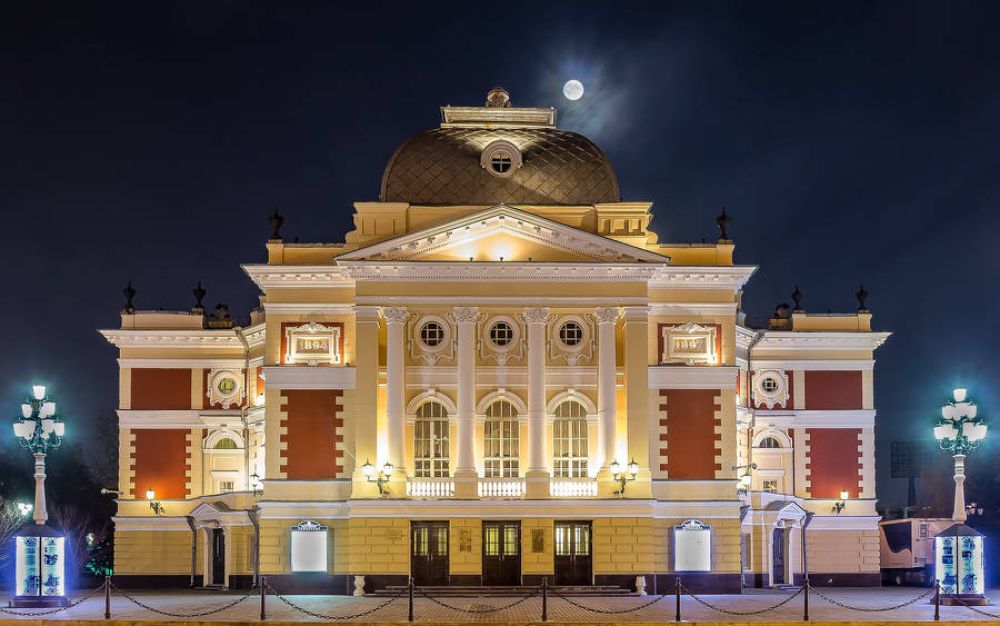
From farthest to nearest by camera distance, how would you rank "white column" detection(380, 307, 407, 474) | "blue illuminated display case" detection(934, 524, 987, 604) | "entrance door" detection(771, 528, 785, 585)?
"entrance door" detection(771, 528, 785, 585)
"white column" detection(380, 307, 407, 474)
"blue illuminated display case" detection(934, 524, 987, 604)

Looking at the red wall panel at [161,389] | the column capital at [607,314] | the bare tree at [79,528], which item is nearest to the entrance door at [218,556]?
the red wall panel at [161,389]

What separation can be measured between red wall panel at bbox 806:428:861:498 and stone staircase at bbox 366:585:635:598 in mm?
13454

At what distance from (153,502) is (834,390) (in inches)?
1090

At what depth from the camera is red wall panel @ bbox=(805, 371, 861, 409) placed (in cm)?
5962

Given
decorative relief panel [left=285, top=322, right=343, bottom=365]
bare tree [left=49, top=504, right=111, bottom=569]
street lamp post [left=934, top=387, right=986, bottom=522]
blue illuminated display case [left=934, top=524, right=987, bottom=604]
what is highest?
decorative relief panel [left=285, top=322, right=343, bottom=365]

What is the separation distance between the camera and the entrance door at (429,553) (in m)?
49.4

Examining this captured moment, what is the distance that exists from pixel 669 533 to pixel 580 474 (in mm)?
3628

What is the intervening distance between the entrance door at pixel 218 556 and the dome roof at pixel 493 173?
15065 mm

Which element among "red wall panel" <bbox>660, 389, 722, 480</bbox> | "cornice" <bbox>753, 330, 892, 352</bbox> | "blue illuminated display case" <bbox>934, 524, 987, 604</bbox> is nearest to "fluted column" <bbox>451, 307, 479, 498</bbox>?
"red wall panel" <bbox>660, 389, 722, 480</bbox>

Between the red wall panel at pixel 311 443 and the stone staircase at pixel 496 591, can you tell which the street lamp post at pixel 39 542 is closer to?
the red wall panel at pixel 311 443

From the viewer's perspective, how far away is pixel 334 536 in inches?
1997

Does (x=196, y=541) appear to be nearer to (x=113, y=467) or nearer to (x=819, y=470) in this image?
(x=819, y=470)

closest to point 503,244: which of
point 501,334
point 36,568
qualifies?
point 501,334

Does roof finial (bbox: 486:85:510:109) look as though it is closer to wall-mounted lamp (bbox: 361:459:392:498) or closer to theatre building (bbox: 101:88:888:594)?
theatre building (bbox: 101:88:888:594)
